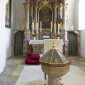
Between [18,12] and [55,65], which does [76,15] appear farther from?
[55,65]

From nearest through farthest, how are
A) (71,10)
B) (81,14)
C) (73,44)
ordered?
(81,14) → (73,44) → (71,10)

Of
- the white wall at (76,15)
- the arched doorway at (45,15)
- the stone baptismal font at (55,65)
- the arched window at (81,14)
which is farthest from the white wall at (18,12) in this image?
the stone baptismal font at (55,65)

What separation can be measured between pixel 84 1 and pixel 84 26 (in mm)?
1947

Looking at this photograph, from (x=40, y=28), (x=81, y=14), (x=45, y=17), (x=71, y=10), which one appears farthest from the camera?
(x=71, y=10)

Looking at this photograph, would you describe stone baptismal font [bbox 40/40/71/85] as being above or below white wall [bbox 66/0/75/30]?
below

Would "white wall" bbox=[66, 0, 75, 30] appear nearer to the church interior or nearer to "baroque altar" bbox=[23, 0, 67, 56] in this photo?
the church interior

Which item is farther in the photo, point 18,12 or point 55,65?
point 18,12

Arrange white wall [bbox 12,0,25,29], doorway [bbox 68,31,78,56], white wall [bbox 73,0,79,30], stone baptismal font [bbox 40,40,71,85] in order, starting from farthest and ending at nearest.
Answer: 1. white wall [bbox 12,0,25,29]
2. white wall [bbox 73,0,79,30]
3. doorway [bbox 68,31,78,56]
4. stone baptismal font [bbox 40,40,71,85]

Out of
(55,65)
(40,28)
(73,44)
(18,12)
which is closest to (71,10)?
(73,44)

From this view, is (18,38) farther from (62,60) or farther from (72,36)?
(62,60)

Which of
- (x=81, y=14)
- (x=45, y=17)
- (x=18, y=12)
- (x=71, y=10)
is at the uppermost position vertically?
(x=71, y=10)

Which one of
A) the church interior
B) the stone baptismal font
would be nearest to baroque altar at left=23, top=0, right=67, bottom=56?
the church interior

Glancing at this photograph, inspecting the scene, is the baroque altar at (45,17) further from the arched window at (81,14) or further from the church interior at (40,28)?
the arched window at (81,14)

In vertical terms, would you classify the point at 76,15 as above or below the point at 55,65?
above
